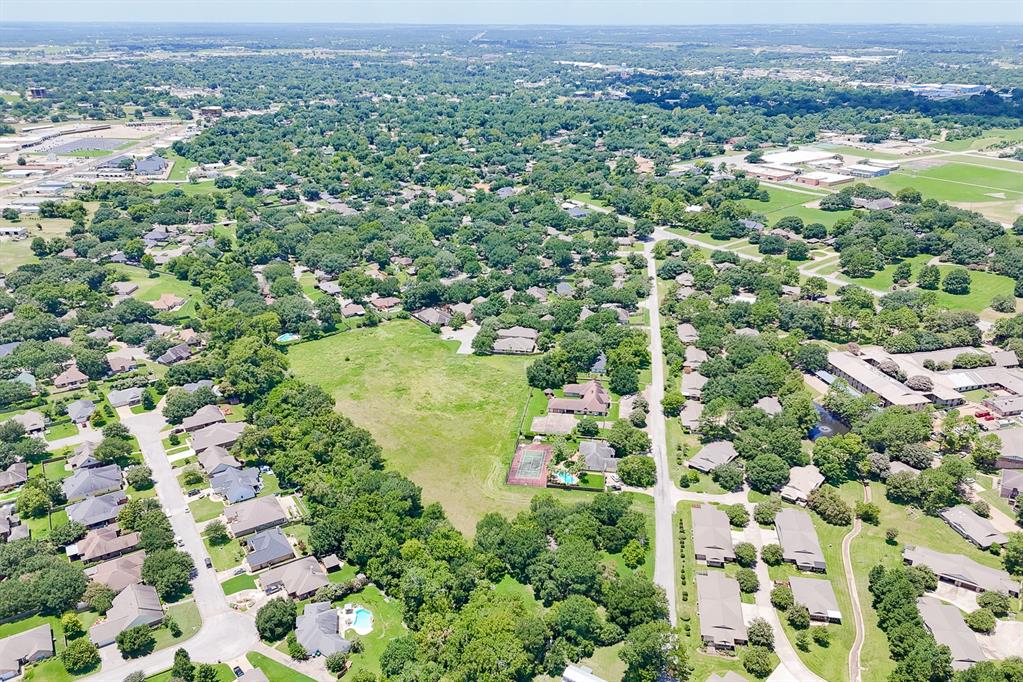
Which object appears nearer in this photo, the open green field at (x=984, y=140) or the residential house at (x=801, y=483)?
the residential house at (x=801, y=483)

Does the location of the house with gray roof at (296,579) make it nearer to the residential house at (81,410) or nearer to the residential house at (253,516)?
the residential house at (253,516)

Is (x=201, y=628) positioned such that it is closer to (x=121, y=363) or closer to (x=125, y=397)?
(x=125, y=397)

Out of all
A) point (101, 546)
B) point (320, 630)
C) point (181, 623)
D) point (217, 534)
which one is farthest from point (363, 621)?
point (101, 546)

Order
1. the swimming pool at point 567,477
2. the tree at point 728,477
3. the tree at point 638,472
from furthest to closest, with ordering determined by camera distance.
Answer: the swimming pool at point 567,477 → the tree at point 638,472 → the tree at point 728,477

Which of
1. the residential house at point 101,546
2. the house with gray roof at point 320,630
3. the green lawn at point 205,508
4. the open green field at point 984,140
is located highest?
the open green field at point 984,140

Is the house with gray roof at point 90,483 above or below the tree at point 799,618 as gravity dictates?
above

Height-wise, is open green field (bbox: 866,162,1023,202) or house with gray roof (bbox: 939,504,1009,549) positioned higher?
open green field (bbox: 866,162,1023,202)

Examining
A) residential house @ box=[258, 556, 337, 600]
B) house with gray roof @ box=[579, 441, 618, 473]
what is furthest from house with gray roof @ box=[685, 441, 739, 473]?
residential house @ box=[258, 556, 337, 600]

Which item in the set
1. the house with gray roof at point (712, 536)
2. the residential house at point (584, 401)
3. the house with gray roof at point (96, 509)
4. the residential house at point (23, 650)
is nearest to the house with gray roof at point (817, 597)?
the house with gray roof at point (712, 536)

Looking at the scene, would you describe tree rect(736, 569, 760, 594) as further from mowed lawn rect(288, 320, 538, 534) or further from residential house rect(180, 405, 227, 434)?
residential house rect(180, 405, 227, 434)
